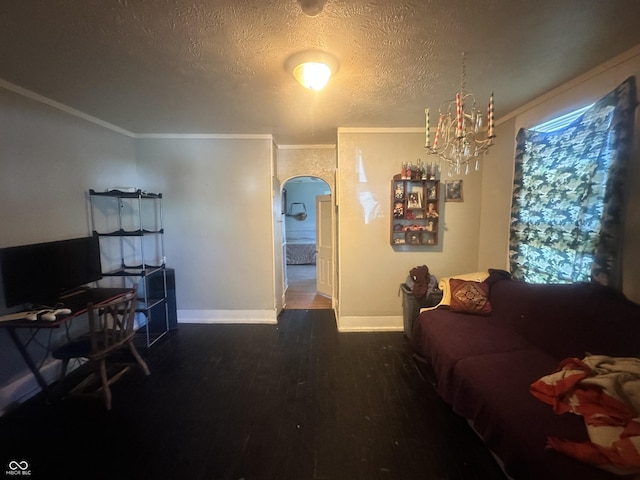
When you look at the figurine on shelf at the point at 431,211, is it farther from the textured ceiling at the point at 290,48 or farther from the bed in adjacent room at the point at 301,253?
the bed in adjacent room at the point at 301,253

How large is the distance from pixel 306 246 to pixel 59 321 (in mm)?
5895

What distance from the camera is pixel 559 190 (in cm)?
224

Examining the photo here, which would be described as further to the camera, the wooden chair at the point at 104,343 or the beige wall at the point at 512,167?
the wooden chair at the point at 104,343

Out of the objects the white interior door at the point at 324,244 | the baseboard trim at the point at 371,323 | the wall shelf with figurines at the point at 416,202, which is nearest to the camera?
the wall shelf with figurines at the point at 416,202

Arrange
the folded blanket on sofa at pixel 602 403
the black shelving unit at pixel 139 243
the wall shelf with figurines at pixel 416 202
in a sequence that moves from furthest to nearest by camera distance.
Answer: the wall shelf with figurines at pixel 416 202, the black shelving unit at pixel 139 243, the folded blanket on sofa at pixel 602 403

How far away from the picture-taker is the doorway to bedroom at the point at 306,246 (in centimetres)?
470

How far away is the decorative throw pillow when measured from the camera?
8.61ft

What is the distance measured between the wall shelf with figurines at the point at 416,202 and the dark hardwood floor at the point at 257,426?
1412mm

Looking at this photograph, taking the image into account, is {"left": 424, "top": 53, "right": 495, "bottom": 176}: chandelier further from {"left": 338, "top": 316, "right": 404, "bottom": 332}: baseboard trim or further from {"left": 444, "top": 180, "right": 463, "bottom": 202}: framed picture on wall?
{"left": 338, "top": 316, "right": 404, "bottom": 332}: baseboard trim

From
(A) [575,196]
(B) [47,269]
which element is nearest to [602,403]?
(A) [575,196]

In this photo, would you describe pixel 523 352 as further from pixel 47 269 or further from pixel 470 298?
pixel 47 269

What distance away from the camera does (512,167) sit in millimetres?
2844

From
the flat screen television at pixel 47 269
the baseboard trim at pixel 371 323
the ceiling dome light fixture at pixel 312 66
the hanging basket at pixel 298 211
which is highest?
the ceiling dome light fixture at pixel 312 66

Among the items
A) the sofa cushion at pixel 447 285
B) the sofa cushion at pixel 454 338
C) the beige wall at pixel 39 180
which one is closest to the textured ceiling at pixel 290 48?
the beige wall at pixel 39 180
